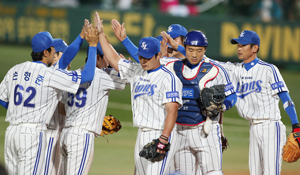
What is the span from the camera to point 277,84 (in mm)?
6055

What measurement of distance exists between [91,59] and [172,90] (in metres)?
1.13

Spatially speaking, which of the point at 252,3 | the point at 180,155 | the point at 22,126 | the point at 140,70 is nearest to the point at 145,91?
the point at 140,70

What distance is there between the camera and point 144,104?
502cm

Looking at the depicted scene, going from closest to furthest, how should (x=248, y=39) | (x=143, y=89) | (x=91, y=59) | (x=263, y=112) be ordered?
(x=143, y=89) → (x=91, y=59) → (x=263, y=112) → (x=248, y=39)

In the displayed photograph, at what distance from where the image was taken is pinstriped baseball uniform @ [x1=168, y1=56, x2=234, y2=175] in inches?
212

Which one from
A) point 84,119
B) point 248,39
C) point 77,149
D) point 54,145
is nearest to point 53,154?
point 54,145

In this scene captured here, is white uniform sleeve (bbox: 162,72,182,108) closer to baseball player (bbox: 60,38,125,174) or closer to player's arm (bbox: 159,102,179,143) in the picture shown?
player's arm (bbox: 159,102,179,143)

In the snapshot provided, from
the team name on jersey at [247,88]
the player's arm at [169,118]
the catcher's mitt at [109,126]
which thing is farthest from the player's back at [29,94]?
the team name on jersey at [247,88]

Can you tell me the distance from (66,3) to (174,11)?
4.59 metres

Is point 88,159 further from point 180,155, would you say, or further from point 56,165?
point 180,155

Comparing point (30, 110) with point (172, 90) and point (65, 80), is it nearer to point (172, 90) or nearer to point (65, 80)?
point (65, 80)

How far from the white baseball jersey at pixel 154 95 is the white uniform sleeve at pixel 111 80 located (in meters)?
0.58

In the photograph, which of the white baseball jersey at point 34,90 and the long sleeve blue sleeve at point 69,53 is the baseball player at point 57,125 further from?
the white baseball jersey at point 34,90

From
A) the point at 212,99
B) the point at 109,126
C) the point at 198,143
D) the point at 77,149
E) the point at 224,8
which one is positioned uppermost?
the point at 224,8
